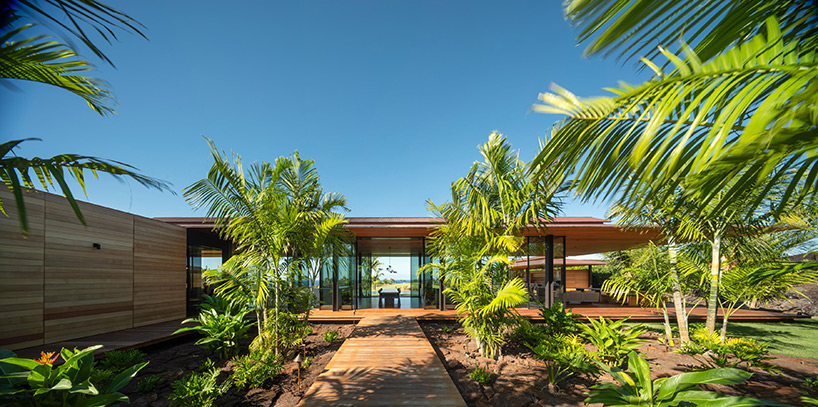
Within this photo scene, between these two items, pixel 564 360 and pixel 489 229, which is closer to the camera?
pixel 564 360

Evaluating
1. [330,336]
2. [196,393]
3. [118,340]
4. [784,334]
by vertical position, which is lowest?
[784,334]

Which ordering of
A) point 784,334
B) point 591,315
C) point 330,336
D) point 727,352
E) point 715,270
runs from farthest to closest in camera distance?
point 591,315 < point 784,334 < point 330,336 < point 715,270 < point 727,352

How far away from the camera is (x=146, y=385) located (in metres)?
4.05

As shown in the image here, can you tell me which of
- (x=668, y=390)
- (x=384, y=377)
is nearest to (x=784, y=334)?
(x=668, y=390)

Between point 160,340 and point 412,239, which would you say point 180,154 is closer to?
point 160,340

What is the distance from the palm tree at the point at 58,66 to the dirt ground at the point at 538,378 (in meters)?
3.99

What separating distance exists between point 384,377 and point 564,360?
7.89ft

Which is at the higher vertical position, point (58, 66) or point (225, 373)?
point (58, 66)

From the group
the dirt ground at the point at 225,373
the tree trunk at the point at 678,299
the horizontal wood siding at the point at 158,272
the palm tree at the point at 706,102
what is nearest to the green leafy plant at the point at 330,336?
the dirt ground at the point at 225,373

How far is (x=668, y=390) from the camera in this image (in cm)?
197

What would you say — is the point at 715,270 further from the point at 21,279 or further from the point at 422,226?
the point at 21,279

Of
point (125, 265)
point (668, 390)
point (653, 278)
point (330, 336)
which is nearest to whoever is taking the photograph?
point (668, 390)

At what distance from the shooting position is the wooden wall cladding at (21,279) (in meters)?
4.93

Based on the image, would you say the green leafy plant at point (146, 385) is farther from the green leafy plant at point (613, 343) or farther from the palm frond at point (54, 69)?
the green leafy plant at point (613, 343)
